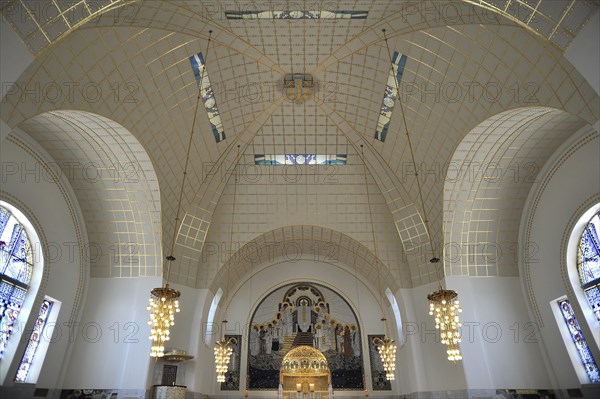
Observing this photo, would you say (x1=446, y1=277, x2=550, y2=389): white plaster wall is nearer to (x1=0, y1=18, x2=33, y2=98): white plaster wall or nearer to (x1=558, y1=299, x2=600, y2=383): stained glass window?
(x1=558, y1=299, x2=600, y2=383): stained glass window

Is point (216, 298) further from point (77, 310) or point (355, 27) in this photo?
point (355, 27)

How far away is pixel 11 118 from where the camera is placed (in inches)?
333

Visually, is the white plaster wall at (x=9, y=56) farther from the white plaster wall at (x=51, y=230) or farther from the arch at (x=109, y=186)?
the white plaster wall at (x=51, y=230)

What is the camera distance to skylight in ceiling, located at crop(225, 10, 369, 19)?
1129 centimetres

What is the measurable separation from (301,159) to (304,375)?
10.2 metres

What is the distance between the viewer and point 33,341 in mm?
12547

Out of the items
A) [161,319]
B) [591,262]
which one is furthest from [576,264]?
[161,319]

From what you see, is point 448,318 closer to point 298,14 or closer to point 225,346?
point 225,346

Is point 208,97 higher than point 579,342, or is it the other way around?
point 208,97

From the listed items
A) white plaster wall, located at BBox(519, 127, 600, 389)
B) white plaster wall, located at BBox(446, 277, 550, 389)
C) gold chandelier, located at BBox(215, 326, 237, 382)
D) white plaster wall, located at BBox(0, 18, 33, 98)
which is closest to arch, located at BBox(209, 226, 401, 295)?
gold chandelier, located at BBox(215, 326, 237, 382)

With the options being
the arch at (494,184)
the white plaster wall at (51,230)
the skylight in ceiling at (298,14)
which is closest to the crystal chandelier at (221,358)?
the white plaster wall at (51,230)

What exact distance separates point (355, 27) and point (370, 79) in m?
2.07

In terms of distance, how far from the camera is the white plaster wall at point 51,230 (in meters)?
11.5

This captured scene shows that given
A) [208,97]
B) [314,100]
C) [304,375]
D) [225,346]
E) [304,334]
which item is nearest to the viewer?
[208,97]
